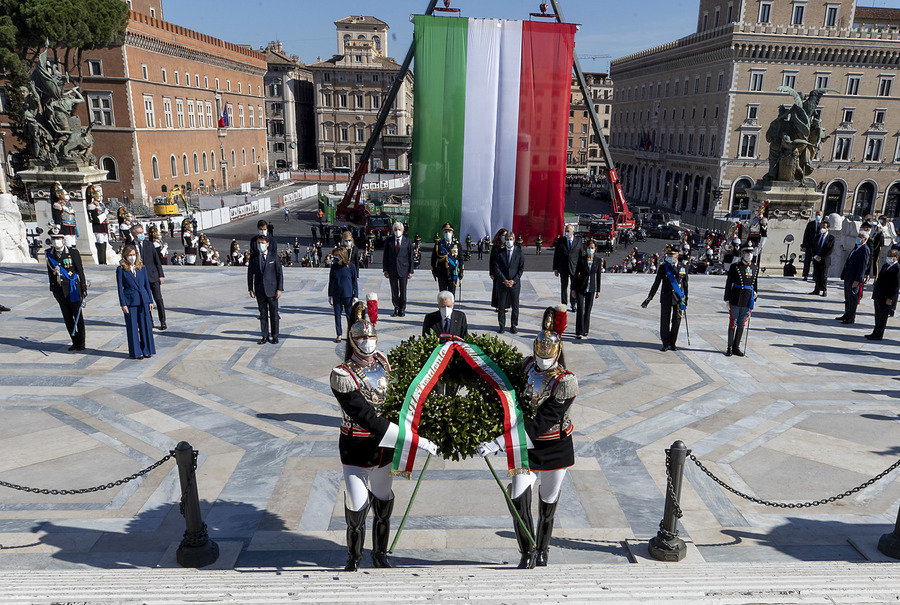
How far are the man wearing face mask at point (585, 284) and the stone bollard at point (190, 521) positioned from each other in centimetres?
698

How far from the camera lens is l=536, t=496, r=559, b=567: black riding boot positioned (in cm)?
445

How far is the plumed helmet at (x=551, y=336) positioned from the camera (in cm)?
414

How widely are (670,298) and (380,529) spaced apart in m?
6.50

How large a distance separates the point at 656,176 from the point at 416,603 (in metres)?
63.0

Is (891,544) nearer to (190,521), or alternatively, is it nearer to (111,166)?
(190,521)

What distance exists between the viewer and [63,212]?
46.0 ft

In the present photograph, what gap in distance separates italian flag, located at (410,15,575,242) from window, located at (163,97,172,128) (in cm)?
3783

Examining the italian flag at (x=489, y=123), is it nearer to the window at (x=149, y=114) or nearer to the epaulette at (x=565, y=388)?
the epaulette at (x=565, y=388)

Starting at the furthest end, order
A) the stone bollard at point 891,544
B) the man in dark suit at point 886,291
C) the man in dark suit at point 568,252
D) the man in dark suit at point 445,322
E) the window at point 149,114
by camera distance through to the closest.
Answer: the window at point 149,114 → the man in dark suit at point 568,252 → the man in dark suit at point 886,291 → the man in dark suit at point 445,322 → the stone bollard at point 891,544

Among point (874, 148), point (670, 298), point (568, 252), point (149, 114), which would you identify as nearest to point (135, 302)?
point (568, 252)

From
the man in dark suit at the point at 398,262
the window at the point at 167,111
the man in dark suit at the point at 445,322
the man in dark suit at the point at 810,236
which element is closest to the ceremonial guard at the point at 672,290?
the man in dark suit at the point at 445,322

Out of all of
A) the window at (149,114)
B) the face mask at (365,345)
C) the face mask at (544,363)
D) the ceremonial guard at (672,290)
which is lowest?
the ceremonial guard at (672,290)

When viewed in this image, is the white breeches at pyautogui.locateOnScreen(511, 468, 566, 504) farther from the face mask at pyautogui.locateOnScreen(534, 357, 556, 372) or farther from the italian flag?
the italian flag

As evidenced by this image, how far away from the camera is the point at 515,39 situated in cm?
1858
